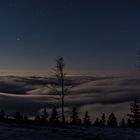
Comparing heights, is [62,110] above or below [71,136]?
above

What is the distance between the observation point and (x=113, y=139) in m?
17.8

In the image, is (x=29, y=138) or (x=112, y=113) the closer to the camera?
(x=29, y=138)

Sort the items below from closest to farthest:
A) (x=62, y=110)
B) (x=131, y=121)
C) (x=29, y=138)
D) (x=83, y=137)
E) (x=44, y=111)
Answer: (x=29, y=138) < (x=83, y=137) < (x=62, y=110) < (x=131, y=121) < (x=44, y=111)

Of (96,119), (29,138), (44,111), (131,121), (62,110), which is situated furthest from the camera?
(96,119)

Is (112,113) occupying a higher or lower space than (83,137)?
higher

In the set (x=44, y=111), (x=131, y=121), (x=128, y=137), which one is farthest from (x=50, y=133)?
(x=44, y=111)

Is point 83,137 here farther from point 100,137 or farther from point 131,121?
point 131,121

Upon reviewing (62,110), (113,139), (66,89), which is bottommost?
(113,139)

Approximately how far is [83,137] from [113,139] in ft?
5.71

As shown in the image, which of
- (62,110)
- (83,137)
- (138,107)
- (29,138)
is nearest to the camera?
(29,138)

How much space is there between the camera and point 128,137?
1886cm

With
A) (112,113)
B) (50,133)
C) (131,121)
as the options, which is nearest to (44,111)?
(112,113)

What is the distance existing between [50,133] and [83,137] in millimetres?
2179

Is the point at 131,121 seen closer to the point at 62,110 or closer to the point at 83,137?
the point at 62,110
